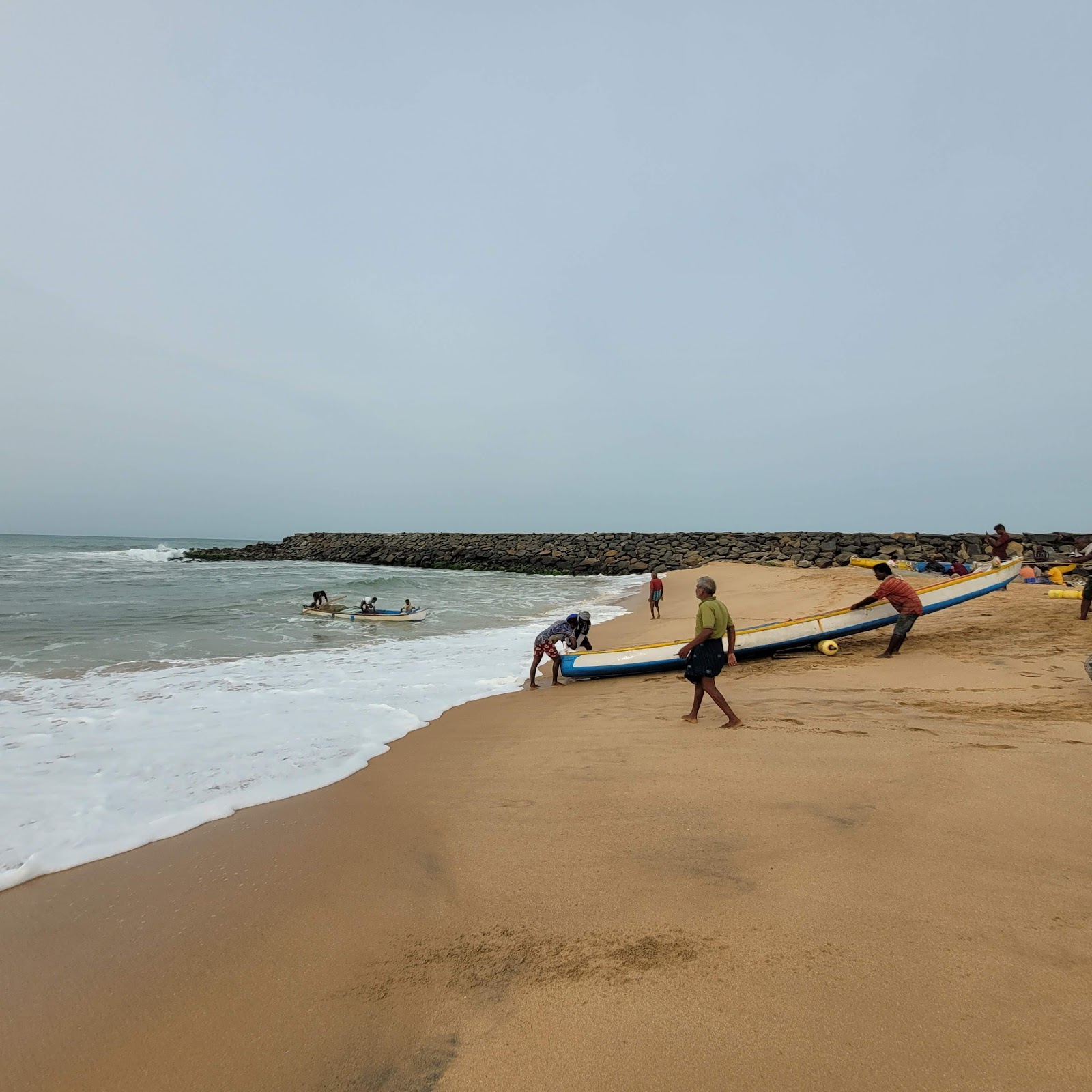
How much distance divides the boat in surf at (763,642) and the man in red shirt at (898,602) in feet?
0.85

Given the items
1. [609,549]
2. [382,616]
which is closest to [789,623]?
[382,616]

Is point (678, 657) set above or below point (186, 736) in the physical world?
above

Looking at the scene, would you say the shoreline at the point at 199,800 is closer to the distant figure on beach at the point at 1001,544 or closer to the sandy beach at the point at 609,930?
the sandy beach at the point at 609,930

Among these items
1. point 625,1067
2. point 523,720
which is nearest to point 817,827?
point 625,1067

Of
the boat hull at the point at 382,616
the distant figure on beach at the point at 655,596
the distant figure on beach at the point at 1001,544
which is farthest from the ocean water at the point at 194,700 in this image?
the distant figure on beach at the point at 1001,544

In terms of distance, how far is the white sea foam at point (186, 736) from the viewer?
4453 millimetres

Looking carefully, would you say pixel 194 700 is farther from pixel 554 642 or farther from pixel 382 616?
pixel 382 616

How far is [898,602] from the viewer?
348 inches

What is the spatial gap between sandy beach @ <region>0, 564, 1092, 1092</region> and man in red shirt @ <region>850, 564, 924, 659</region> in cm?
346

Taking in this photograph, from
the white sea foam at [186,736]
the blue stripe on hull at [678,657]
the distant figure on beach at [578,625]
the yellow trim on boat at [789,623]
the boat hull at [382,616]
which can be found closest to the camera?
the white sea foam at [186,736]

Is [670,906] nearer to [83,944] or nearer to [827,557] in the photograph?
[83,944]

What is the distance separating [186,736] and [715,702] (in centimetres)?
599

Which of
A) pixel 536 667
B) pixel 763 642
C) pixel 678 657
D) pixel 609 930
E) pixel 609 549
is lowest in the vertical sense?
pixel 536 667

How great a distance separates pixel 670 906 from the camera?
2.85 meters
